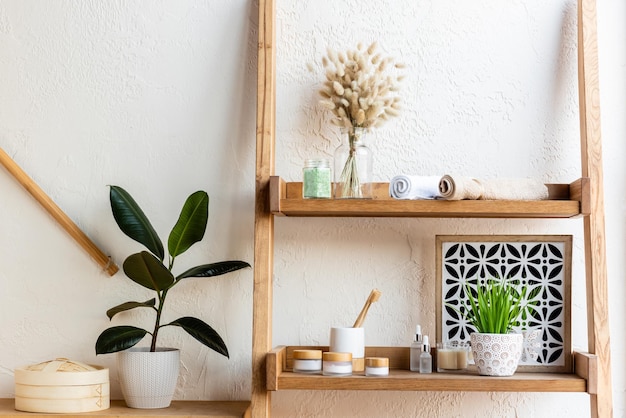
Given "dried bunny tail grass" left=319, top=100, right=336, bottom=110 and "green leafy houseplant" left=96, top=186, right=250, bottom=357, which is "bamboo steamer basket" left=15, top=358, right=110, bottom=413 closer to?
"green leafy houseplant" left=96, top=186, right=250, bottom=357

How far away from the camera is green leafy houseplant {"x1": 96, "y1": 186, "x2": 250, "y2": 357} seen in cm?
170

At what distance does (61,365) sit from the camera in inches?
65.4

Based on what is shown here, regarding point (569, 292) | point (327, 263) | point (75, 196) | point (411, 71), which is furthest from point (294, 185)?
point (569, 292)

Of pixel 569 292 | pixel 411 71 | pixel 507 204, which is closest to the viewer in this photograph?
pixel 507 204

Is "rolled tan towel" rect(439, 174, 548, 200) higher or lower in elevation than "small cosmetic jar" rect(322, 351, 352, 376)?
higher

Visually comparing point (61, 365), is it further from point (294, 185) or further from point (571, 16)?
point (571, 16)

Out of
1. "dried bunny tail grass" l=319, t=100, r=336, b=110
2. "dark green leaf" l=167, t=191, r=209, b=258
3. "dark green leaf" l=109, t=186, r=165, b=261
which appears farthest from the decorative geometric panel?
"dark green leaf" l=109, t=186, r=165, b=261

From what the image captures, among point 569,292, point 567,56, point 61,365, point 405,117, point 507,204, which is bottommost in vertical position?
point 61,365

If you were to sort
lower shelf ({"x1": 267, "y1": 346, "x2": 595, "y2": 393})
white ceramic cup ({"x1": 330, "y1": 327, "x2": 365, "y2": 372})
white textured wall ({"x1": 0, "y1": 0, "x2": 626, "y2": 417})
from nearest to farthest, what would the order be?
lower shelf ({"x1": 267, "y1": 346, "x2": 595, "y2": 393}) → white ceramic cup ({"x1": 330, "y1": 327, "x2": 365, "y2": 372}) → white textured wall ({"x1": 0, "y1": 0, "x2": 626, "y2": 417})

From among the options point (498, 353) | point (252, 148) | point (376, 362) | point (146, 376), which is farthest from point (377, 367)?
point (252, 148)

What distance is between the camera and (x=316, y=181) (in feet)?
5.38

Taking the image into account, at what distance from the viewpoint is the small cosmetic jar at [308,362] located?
1639 mm

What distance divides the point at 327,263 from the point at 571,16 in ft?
2.66

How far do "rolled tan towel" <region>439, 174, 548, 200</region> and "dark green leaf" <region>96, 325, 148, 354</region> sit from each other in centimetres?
73
